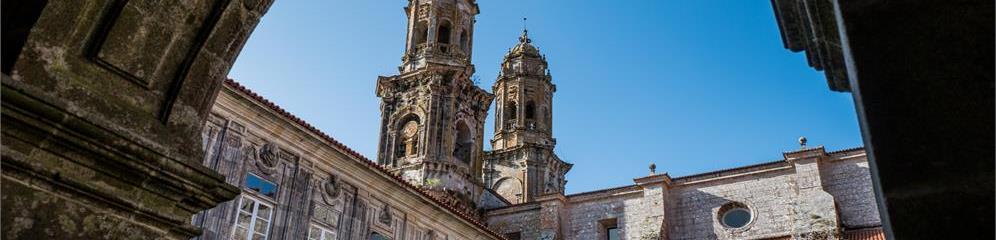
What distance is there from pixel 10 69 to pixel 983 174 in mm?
3314

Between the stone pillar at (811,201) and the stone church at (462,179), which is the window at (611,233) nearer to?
the stone church at (462,179)

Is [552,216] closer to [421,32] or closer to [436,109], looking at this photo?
[436,109]

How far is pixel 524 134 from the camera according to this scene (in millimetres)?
39062

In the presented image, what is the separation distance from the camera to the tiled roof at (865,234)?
2078 cm

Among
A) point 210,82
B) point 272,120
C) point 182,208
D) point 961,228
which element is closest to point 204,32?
point 210,82

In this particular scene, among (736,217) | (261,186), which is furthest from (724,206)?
(261,186)

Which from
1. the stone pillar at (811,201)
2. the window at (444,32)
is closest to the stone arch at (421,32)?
the window at (444,32)

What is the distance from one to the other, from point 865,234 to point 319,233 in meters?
15.0

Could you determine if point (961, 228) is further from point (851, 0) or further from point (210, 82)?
point (210, 82)

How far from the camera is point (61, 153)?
3064mm

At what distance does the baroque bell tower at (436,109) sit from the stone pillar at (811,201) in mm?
11332

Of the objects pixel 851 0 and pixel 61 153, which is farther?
pixel 61 153

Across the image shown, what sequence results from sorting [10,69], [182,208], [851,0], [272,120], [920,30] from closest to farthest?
[920,30] < [851,0] < [10,69] < [182,208] < [272,120]

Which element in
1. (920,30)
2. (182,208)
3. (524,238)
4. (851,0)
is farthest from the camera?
(524,238)
